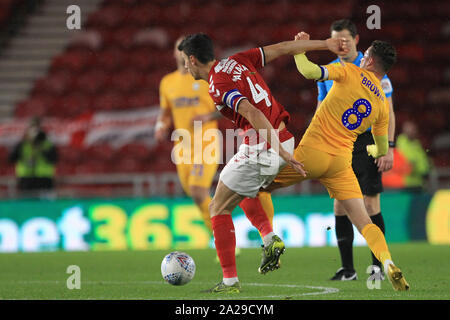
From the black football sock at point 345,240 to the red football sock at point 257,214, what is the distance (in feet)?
3.62

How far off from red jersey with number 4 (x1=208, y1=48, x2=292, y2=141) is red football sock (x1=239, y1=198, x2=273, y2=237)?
0.64m

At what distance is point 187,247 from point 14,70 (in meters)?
9.17

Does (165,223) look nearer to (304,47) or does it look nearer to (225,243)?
(225,243)

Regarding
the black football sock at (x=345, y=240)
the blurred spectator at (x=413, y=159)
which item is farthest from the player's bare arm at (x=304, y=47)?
the blurred spectator at (x=413, y=159)

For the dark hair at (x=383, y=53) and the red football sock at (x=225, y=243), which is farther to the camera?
the dark hair at (x=383, y=53)

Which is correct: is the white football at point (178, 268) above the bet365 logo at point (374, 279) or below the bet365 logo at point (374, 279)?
above

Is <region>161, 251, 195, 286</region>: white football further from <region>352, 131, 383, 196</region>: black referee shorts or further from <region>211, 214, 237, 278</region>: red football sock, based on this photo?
<region>352, 131, 383, 196</region>: black referee shorts

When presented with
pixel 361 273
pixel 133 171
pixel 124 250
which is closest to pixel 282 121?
pixel 361 273

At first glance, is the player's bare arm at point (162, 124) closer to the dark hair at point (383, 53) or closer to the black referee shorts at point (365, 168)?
the black referee shorts at point (365, 168)

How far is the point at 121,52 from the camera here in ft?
60.8

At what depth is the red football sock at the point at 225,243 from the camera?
6.00m

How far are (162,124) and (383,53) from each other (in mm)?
3855

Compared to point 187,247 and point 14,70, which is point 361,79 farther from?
point 14,70

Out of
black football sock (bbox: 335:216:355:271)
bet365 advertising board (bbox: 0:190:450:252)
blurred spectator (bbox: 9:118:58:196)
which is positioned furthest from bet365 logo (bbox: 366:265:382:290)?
blurred spectator (bbox: 9:118:58:196)
